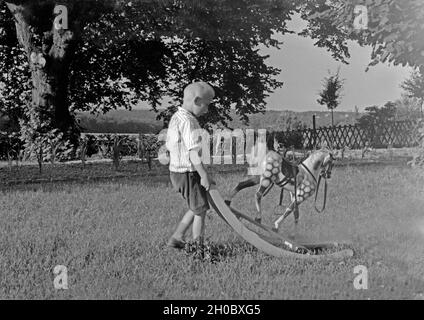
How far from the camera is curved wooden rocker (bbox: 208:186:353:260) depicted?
19.1 feet

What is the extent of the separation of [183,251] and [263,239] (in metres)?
0.86

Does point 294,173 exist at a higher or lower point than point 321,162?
lower

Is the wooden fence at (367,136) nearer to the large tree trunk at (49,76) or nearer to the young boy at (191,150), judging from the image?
the young boy at (191,150)

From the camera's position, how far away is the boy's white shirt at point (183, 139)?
5.62 meters

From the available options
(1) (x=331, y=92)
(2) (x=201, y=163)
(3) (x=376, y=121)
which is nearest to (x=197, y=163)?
(2) (x=201, y=163)

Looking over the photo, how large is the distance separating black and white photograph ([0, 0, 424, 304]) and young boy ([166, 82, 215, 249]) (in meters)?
0.02

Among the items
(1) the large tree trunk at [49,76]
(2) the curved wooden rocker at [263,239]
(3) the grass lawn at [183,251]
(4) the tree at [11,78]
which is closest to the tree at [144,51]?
(1) the large tree trunk at [49,76]

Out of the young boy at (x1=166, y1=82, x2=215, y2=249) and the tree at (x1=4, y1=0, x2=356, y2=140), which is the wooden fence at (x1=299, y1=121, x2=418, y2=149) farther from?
the young boy at (x1=166, y1=82, x2=215, y2=249)

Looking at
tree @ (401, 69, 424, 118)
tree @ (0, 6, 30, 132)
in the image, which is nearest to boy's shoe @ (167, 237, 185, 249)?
tree @ (401, 69, 424, 118)

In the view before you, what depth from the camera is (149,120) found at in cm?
1489

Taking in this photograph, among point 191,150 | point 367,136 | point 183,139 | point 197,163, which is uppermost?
point 367,136

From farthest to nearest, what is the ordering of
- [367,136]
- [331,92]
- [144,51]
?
1. [144,51]
2. [367,136]
3. [331,92]

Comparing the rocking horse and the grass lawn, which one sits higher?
the rocking horse

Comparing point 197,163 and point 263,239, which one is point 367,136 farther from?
point 197,163
